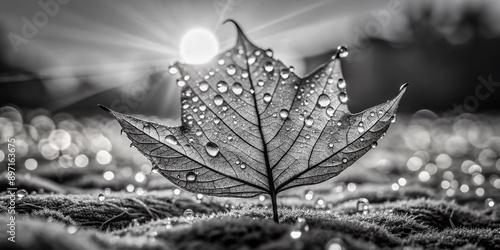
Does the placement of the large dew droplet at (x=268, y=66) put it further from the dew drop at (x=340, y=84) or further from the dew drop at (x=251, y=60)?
the dew drop at (x=340, y=84)

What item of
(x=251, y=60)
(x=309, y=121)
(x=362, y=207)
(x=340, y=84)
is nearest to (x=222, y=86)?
(x=251, y=60)

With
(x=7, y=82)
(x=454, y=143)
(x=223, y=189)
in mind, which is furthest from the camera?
(x=7, y=82)

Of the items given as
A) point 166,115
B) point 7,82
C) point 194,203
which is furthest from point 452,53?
point 7,82

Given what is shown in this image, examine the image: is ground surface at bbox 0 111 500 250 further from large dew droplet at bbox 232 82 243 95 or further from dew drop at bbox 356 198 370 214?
large dew droplet at bbox 232 82 243 95

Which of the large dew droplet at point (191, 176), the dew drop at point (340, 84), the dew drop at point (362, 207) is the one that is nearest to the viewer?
the dew drop at point (340, 84)

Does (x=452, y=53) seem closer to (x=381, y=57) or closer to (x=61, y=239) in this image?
(x=381, y=57)

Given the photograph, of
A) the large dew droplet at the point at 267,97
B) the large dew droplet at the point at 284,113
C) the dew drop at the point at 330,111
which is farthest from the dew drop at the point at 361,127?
the large dew droplet at the point at 267,97

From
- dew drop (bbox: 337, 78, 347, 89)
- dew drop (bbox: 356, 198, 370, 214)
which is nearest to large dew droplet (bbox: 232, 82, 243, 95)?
dew drop (bbox: 337, 78, 347, 89)

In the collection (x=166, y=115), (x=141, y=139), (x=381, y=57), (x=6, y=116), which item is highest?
(x=381, y=57)
